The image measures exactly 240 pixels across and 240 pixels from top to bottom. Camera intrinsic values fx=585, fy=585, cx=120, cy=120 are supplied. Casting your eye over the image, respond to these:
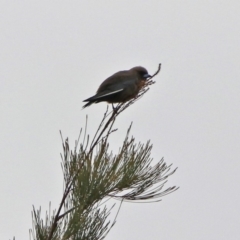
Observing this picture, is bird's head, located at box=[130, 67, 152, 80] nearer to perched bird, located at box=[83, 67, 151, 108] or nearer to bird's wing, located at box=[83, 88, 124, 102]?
perched bird, located at box=[83, 67, 151, 108]

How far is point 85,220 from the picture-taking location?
331 cm

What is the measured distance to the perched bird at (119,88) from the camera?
5.32 m

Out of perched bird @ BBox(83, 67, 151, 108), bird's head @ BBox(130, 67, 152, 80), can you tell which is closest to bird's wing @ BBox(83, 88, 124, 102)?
perched bird @ BBox(83, 67, 151, 108)

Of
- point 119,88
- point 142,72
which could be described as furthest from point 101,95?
point 142,72

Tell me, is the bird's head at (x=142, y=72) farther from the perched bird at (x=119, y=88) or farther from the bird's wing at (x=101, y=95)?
the bird's wing at (x=101, y=95)

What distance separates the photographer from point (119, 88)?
5480 millimetres

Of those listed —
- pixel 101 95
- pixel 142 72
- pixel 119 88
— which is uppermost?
pixel 142 72

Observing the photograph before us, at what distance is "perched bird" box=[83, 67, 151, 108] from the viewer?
17.5 feet

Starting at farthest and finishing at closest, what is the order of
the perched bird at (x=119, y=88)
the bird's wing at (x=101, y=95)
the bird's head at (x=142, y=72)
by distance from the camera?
the bird's head at (x=142, y=72), the perched bird at (x=119, y=88), the bird's wing at (x=101, y=95)

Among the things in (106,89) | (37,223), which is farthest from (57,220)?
(106,89)

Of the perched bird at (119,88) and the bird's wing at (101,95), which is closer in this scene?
the bird's wing at (101,95)

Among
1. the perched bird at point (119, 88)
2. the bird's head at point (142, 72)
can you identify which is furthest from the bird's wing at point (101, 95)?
the bird's head at point (142, 72)

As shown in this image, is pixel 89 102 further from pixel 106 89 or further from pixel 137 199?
pixel 137 199

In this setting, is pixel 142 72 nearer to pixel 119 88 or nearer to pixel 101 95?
pixel 119 88
